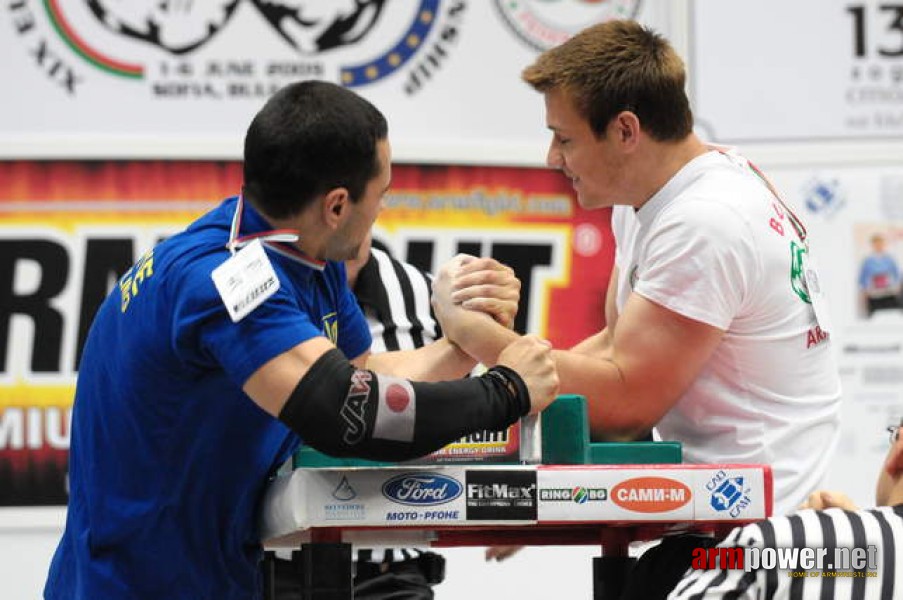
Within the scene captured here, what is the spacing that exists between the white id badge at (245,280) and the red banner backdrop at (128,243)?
107 inches

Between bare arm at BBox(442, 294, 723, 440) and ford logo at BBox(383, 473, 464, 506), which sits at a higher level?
bare arm at BBox(442, 294, 723, 440)

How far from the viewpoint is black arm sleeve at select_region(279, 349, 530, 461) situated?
2.38 m

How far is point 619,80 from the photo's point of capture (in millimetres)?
3223

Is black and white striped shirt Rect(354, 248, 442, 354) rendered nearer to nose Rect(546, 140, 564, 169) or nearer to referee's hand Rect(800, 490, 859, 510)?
nose Rect(546, 140, 564, 169)

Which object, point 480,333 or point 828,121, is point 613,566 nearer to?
point 480,333

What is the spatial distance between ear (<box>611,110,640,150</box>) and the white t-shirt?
0.22m

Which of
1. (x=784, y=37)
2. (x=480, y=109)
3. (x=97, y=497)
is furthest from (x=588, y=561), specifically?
(x=97, y=497)

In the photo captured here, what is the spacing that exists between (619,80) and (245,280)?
113 cm

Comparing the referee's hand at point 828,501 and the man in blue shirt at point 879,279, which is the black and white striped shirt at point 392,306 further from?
the man in blue shirt at point 879,279

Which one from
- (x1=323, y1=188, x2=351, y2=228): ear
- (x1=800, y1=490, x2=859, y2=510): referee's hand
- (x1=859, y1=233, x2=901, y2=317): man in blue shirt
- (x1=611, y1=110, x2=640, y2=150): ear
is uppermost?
(x1=611, y1=110, x2=640, y2=150): ear

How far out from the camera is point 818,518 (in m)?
2.19

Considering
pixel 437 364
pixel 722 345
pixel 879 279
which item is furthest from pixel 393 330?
pixel 879 279

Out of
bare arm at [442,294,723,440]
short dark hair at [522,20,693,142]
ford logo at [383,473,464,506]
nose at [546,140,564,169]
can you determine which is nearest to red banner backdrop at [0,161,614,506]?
nose at [546,140,564,169]

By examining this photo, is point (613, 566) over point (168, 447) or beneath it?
beneath
